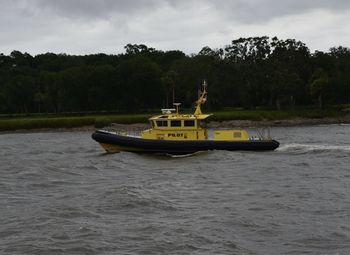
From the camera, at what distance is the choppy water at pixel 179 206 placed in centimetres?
1695

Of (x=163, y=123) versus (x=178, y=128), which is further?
(x=163, y=123)

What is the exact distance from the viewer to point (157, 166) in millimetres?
34594

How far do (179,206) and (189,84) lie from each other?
3201 inches

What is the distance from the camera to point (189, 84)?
102 metres

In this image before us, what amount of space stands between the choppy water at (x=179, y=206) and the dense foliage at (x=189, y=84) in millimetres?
63589

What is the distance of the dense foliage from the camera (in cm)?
10100

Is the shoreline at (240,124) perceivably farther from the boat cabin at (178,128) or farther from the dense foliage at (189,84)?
the boat cabin at (178,128)

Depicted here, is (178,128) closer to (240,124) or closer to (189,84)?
(240,124)

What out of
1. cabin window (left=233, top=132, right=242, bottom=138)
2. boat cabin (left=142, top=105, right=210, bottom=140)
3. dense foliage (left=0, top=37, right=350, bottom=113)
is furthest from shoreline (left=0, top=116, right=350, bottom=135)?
cabin window (left=233, top=132, right=242, bottom=138)

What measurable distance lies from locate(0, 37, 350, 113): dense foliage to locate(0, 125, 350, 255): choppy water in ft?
209

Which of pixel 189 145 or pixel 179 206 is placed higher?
pixel 189 145

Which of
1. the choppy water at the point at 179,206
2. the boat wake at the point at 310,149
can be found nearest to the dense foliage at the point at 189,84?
the boat wake at the point at 310,149

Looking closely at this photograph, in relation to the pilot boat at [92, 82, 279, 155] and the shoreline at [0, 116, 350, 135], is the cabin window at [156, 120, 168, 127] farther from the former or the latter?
the shoreline at [0, 116, 350, 135]

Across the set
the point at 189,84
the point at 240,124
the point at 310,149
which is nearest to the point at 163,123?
the point at 310,149
